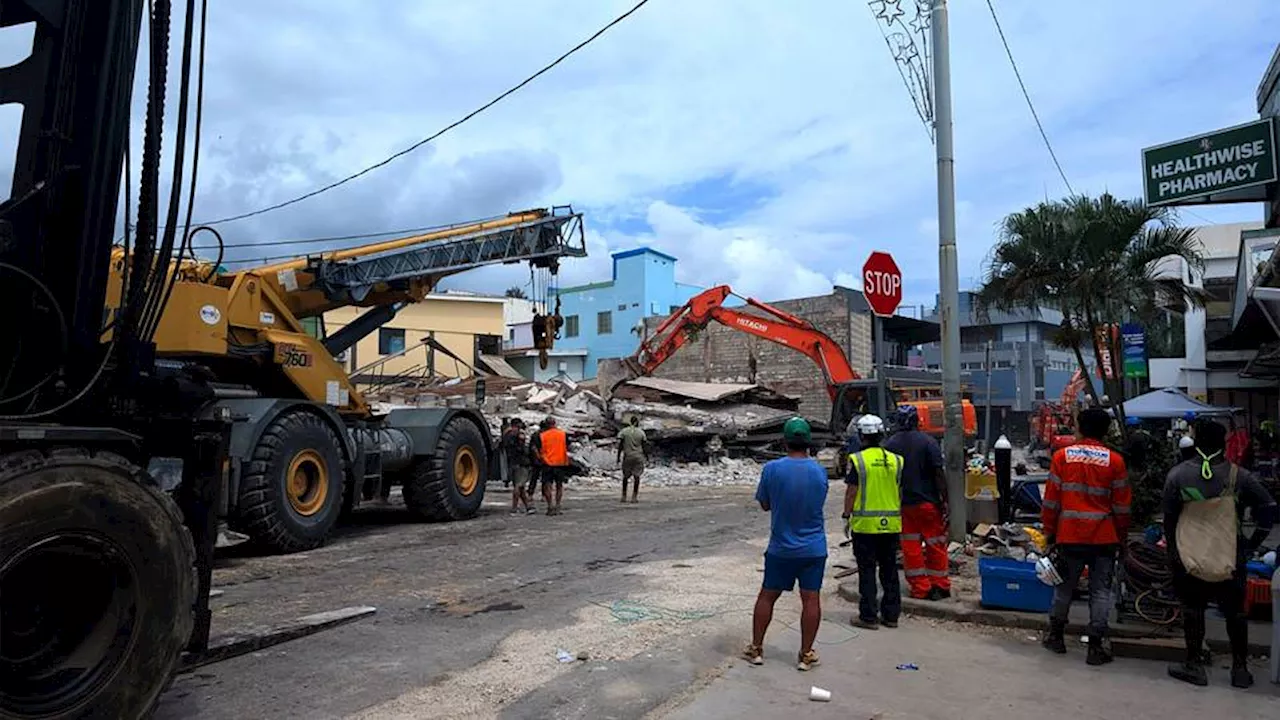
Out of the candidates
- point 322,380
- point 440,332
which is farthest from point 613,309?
point 322,380

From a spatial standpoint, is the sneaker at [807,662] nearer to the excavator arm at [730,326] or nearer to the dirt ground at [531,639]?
the dirt ground at [531,639]

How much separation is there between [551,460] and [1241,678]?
11.0 meters

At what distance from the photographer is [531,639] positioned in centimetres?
663

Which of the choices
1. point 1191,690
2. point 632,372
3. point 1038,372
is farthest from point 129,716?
point 1038,372

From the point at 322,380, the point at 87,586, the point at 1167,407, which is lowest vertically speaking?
the point at 87,586

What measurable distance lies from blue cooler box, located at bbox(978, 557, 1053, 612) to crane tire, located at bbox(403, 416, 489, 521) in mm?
8513

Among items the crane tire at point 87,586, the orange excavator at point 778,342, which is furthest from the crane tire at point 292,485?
the orange excavator at point 778,342

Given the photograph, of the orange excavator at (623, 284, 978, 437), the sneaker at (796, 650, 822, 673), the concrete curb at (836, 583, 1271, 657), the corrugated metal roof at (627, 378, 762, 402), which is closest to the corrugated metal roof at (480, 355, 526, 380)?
the corrugated metal roof at (627, 378, 762, 402)

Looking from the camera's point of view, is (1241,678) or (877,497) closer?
(1241,678)

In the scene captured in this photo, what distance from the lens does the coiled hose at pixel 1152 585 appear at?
643 centimetres

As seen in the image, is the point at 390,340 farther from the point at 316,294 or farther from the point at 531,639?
the point at 531,639

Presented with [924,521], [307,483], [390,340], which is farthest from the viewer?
[390,340]

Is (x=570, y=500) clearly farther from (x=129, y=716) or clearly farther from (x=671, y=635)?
(x=129, y=716)

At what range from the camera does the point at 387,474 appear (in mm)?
13453
